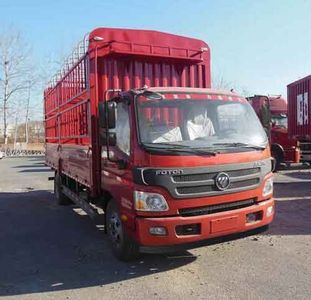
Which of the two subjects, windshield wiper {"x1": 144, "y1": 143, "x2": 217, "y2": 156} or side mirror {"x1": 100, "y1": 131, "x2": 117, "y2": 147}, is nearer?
windshield wiper {"x1": 144, "y1": 143, "x2": 217, "y2": 156}

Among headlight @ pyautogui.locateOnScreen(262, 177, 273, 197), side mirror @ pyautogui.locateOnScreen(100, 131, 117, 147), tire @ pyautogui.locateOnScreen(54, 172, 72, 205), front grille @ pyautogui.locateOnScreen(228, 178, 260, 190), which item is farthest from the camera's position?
tire @ pyautogui.locateOnScreen(54, 172, 72, 205)

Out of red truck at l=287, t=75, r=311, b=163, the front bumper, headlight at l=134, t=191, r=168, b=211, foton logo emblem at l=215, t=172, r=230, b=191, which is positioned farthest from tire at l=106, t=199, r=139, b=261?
red truck at l=287, t=75, r=311, b=163

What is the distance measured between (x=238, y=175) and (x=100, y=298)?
7.19 feet

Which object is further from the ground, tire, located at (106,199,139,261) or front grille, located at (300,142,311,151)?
front grille, located at (300,142,311,151)

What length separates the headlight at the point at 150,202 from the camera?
534cm

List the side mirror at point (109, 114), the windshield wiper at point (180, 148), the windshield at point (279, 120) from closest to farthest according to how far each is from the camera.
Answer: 1. the windshield wiper at point (180, 148)
2. the side mirror at point (109, 114)
3. the windshield at point (279, 120)

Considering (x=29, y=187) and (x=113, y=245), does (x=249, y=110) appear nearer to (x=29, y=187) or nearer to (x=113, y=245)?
(x=113, y=245)

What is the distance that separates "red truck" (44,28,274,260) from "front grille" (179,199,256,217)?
1cm

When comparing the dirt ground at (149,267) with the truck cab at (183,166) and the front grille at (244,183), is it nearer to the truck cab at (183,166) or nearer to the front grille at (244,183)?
the truck cab at (183,166)

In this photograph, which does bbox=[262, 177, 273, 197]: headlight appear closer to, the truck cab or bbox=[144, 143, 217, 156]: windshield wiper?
the truck cab

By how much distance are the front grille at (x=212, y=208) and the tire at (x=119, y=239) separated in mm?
937

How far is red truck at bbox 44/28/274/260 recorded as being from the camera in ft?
17.6

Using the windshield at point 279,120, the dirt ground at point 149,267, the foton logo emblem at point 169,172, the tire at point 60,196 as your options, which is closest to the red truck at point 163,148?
the foton logo emblem at point 169,172

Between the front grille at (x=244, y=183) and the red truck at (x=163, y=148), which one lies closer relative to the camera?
the red truck at (x=163, y=148)
